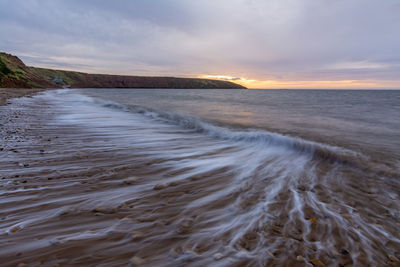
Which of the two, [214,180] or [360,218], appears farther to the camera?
[214,180]

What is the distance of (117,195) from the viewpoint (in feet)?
8.00

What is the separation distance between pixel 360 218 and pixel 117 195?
2.76 m

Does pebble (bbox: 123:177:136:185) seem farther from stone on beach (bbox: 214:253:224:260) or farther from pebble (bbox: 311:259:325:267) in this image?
pebble (bbox: 311:259:325:267)

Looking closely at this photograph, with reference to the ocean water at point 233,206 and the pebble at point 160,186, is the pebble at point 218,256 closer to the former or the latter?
the ocean water at point 233,206

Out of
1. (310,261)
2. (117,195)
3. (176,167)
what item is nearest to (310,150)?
(176,167)

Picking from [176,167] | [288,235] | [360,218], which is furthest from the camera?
[176,167]

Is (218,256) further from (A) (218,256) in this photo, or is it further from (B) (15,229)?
(B) (15,229)

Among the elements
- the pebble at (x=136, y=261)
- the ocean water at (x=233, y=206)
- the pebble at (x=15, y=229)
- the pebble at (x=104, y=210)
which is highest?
the pebble at (x=15, y=229)

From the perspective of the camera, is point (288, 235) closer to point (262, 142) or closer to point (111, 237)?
point (111, 237)

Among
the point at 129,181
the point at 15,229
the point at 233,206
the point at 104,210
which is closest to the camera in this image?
the point at 15,229

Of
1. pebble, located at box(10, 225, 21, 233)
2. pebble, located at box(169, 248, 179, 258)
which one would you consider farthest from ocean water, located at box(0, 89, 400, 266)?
pebble, located at box(10, 225, 21, 233)

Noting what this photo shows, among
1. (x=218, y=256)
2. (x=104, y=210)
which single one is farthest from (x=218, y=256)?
(x=104, y=210)

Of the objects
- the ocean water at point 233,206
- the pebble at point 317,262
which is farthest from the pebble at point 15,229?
the pebble at point 317,262

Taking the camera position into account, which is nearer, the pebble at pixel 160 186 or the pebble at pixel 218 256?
the pebble at pixel 218 256
